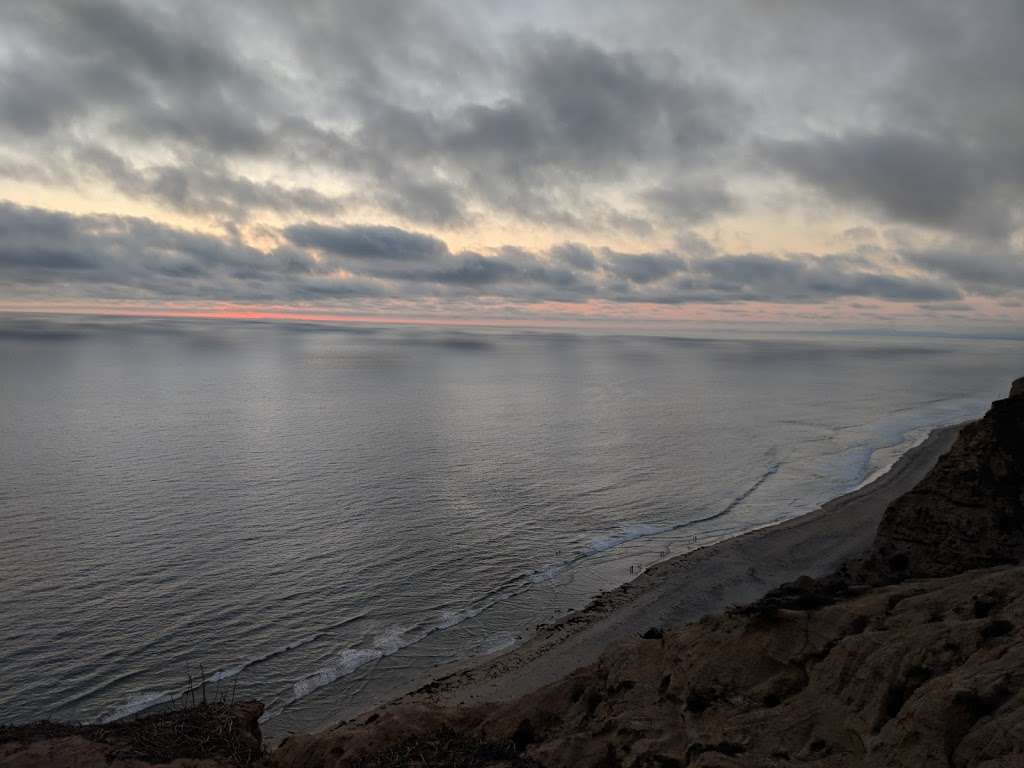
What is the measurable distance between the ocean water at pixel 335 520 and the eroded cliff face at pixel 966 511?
47.9 ft

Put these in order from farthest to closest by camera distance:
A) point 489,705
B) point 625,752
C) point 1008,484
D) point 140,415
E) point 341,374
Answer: point 341,374
point 140,415
point 1008,484
point 489,705
point 625,752

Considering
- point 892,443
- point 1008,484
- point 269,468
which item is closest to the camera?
point 1008,484

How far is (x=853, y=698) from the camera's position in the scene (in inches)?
439

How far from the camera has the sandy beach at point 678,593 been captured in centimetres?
2308

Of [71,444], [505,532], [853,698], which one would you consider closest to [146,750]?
[853,698]

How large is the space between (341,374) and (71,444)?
90.5m

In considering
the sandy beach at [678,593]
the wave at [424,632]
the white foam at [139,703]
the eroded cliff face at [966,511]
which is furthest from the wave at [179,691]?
the eroded cliff face at [966,511]

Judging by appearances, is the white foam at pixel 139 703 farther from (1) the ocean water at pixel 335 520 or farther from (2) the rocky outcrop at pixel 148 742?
(2) the rocky outcrop at pixel 148 742

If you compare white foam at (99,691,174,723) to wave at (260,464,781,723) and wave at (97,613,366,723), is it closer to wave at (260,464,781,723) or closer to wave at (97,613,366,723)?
wave at (97,613,366,723)

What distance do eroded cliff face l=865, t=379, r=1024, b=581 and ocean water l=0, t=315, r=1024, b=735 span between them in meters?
14.6

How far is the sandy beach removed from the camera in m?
23.1

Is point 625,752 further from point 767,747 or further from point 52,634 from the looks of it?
point 52,634

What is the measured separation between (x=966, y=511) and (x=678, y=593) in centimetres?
1365

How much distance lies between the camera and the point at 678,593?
30.9 metres
